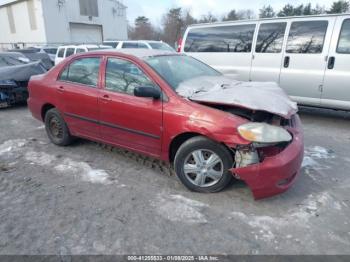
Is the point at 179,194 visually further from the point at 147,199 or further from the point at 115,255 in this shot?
the point at 115,255

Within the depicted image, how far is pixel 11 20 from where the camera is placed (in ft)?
115

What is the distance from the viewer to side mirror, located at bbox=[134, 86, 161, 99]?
3424 millimetres

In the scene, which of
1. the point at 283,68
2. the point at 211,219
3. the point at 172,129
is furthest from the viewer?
the point at 283,68

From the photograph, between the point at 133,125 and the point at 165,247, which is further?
the point at 133,125

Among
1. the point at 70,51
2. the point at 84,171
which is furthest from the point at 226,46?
the point at 70,51

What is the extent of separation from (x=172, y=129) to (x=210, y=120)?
0.49 m

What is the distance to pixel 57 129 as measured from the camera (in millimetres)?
4863

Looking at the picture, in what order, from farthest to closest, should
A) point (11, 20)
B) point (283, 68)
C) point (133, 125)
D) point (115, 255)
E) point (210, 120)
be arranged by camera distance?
point (11, 20) → point (283, 68) → point (133, 125) → point (210, 120) → point (115, 255)

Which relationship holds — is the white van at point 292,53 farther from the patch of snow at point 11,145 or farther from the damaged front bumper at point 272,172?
the patch of snow at point 11,145

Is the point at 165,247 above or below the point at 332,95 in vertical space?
below

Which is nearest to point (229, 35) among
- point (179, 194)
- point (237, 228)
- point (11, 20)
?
point (179, 194)

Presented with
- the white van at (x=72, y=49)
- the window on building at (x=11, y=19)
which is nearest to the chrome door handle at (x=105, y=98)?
the white van at (x=72, y=49)

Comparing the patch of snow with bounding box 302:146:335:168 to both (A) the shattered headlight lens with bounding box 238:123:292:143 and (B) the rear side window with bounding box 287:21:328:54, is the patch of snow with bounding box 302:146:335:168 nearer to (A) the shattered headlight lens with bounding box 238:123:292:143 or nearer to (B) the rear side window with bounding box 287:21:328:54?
(A) the shattered headlight lens with bounding box 238:123:292:143

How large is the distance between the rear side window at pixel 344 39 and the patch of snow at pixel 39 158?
210 inches
